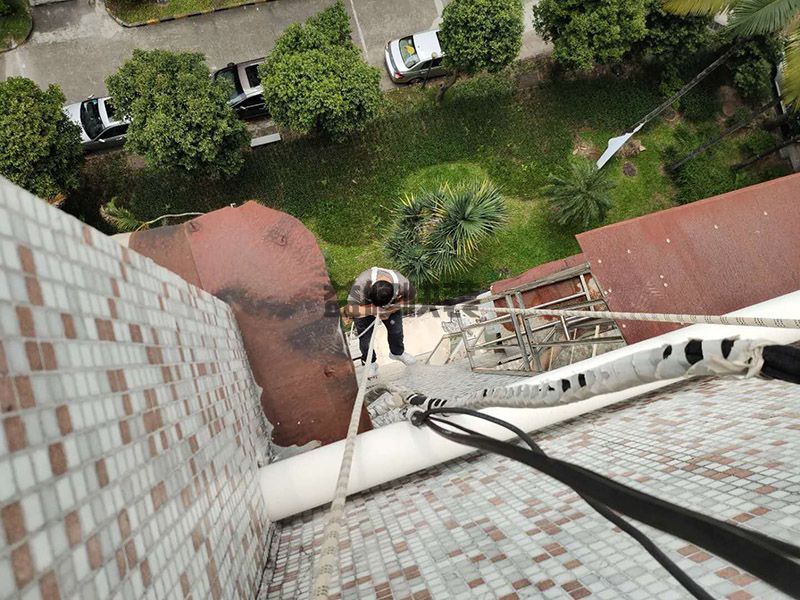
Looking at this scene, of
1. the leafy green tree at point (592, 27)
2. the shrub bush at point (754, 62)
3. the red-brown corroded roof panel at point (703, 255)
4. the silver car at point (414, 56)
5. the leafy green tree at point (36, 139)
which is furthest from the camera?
the shrub bush at point (754, 62)

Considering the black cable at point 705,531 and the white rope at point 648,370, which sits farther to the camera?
the white rope at point 648,370

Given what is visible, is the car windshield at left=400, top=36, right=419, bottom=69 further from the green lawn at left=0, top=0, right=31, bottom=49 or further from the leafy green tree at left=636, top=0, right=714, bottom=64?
the green lawn at left=0, top=0, right=31, bottom=49

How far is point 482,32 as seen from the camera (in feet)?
39.1

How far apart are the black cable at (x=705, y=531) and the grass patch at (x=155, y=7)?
14873mm

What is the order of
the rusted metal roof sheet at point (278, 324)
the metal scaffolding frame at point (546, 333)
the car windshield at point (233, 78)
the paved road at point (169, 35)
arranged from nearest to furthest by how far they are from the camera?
the rusted metal roof sheet at point (278, 324)
the metal scaffolding frame at point (546, 333)
the car windshield at point (233, 78)
the paved road at point (169, 35)

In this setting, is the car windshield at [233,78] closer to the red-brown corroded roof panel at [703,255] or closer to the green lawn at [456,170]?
the green lawn at [456,170]

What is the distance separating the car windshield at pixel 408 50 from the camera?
13.5 metres

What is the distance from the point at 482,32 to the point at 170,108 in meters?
6.31

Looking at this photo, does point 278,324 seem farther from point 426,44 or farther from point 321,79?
point 426,44

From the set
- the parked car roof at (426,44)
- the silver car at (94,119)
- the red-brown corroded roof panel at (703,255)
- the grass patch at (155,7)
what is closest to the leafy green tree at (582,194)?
the parked car roof at (426,44)

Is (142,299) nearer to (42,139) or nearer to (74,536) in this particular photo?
(74,536)

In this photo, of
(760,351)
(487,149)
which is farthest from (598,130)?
(760,351)

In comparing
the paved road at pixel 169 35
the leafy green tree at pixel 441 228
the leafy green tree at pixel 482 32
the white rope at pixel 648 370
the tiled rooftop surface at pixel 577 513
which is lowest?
the tiled rooftop surface at pixel 577 513

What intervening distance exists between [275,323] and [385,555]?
2.74m
